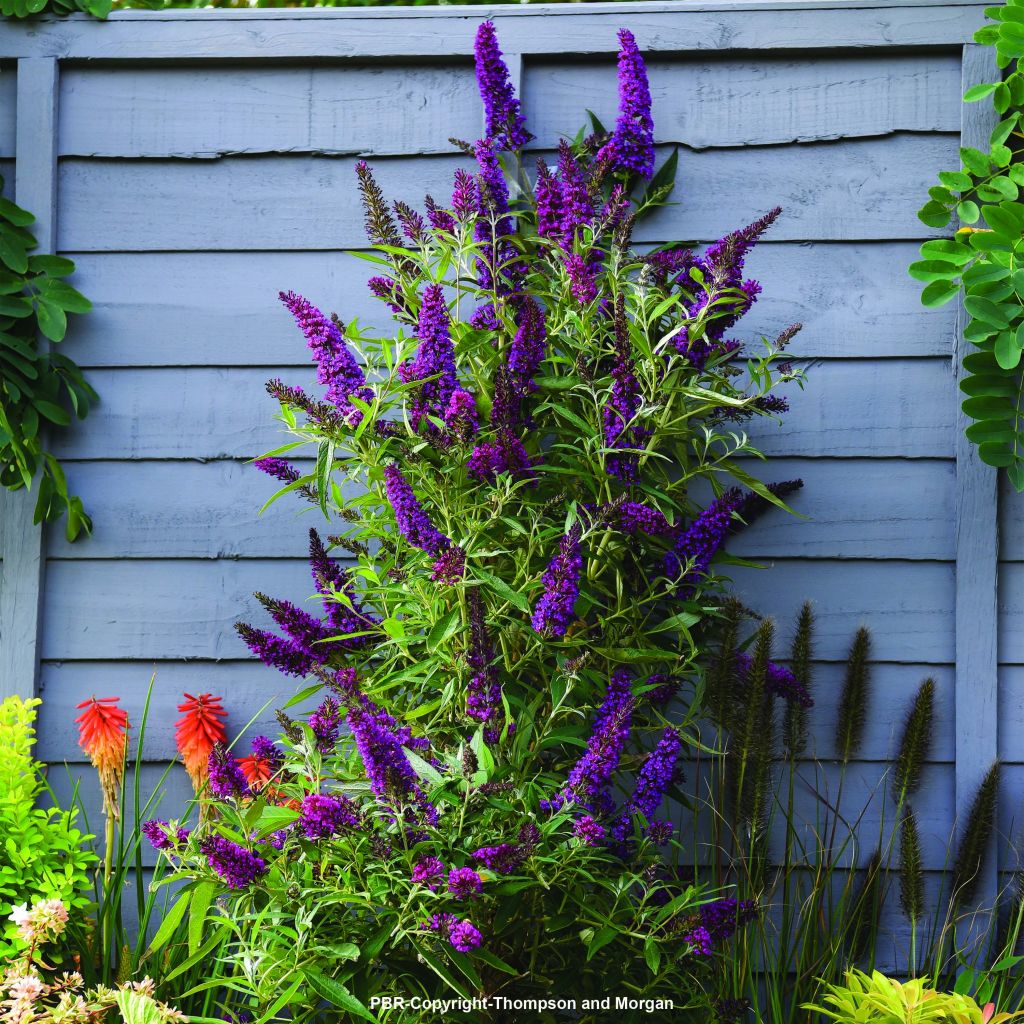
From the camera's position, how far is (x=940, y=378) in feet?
7.43

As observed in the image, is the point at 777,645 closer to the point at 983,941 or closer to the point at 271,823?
the point at 983,941

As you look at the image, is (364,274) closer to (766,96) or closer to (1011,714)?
(766,96)

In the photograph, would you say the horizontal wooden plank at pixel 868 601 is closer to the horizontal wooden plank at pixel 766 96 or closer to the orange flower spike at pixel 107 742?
the horizontal wooden plank at pixel 766 96

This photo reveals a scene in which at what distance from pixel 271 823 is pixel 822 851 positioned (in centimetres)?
115

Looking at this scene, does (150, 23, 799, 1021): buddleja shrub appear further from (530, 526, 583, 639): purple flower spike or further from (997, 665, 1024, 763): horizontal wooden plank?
(997, 665, 1024, 763): horizontal wooden plank

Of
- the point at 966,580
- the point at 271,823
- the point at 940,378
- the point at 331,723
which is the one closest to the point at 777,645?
the point at 966,580

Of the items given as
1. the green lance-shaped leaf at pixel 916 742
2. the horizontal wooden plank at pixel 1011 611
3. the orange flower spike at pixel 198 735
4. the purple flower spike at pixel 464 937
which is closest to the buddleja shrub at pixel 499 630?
the purple flower spike at pixel 464 937

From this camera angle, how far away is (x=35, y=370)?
88.7 inches

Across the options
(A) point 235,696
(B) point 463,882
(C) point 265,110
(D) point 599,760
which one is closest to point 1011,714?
(D) point 599,760

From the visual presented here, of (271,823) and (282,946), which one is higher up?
(271,823)

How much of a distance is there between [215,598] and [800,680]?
1.30 m

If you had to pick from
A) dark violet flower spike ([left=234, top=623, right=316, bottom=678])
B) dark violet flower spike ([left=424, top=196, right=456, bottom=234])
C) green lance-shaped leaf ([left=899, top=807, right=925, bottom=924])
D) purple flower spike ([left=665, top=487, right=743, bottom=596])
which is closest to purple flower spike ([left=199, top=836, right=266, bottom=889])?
dark violet flower spike ([left=234, top=623, right=316, bottom=678])

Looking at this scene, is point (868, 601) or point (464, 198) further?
point (868, 601)

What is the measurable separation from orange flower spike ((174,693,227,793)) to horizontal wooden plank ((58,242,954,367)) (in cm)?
78
